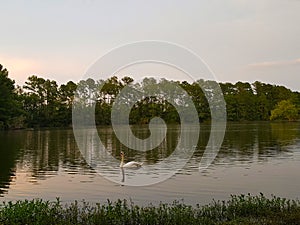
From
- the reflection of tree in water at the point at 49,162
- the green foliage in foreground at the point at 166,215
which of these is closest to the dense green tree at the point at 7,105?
the reflection of tree in water at the point at 49,162

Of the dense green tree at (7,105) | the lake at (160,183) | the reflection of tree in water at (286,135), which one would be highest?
the dense green tree at (7,105)

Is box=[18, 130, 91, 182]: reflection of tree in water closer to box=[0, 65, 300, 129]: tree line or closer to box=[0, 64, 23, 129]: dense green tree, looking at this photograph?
box=[0, 65, 300, 129]: tree line

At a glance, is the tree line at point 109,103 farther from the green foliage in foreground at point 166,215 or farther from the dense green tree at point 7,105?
the green foliage in foreground at point 166,215

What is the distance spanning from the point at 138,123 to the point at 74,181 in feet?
204

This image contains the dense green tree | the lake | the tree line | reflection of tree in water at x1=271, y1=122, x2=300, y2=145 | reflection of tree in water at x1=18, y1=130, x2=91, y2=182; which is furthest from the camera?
the dense green tree

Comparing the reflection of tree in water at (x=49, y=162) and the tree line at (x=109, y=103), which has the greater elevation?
the tree line at (x=109, y=103)

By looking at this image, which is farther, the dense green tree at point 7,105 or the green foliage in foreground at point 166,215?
the dense green tree at point 7,105

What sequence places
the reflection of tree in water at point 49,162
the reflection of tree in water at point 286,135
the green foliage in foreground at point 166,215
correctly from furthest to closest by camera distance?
1. the reflection of tree in water at point 286,135
2. the reflection of tree in water at point 49,162
3. the green foliage in foreground at point 166,215

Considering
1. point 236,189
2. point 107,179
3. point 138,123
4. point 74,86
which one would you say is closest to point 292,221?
point 236,189

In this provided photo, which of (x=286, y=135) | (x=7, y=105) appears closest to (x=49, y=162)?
(x=286, y=135)

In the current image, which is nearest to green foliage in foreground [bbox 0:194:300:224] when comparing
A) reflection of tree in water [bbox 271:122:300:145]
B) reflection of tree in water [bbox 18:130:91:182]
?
reflection of tree in water [bbox 18:130:91:182]

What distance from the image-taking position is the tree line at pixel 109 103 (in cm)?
5994

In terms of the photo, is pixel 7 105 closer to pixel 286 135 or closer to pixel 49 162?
pixel 286 135

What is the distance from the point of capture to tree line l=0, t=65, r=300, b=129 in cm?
5994
